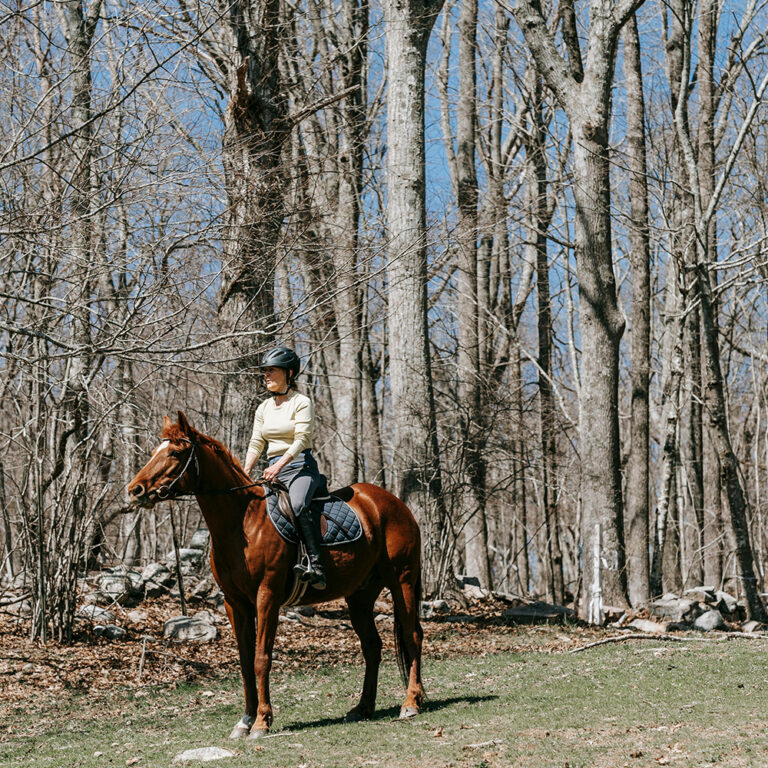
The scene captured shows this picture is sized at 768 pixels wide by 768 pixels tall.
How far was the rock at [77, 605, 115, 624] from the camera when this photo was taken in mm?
12477

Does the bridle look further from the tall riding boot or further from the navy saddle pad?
the tall riding boot

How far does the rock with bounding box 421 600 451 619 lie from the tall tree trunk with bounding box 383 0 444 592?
0.46 meters

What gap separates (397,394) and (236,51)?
5.50 metres

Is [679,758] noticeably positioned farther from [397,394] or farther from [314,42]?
[314,42]

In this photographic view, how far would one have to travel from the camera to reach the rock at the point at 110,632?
39.2 feet

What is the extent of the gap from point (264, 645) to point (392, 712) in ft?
4.93

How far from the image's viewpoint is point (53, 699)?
9562 mm

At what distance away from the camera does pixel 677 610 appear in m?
15.5

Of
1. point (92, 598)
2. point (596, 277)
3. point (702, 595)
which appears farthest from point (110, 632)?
point (702, 595)

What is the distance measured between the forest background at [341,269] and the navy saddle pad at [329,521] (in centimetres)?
122

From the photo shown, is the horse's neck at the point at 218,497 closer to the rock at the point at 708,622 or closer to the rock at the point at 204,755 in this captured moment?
the rock at the point at 204,755

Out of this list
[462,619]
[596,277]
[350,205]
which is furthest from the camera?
[350,205]

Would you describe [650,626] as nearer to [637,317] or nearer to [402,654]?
[402,654]

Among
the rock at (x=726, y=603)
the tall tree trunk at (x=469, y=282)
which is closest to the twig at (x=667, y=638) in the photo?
the tall tree trunk at (x=469, y=282)
